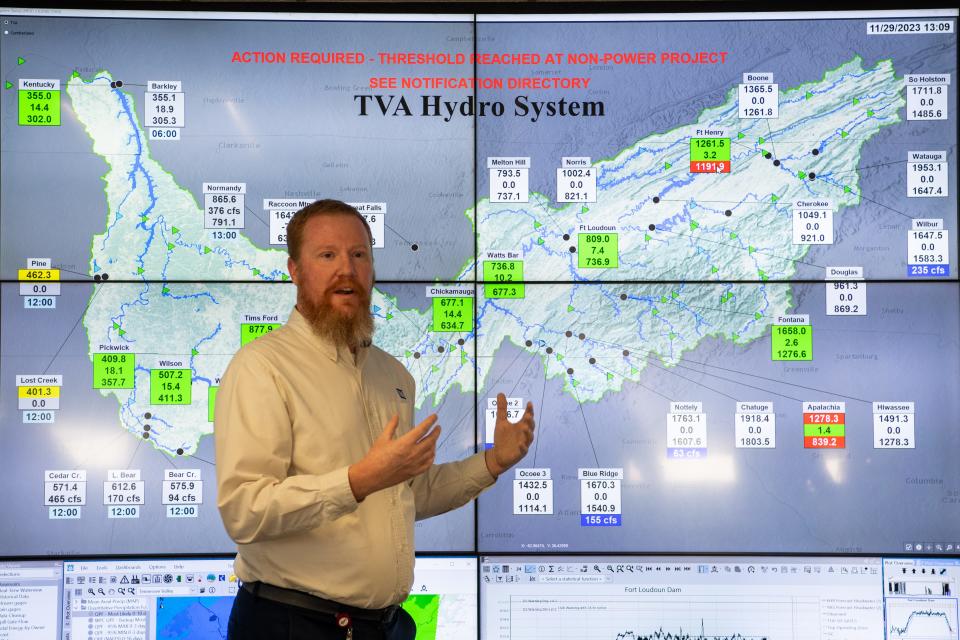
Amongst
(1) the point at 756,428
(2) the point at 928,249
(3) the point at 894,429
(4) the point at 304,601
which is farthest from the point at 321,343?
(2) the point at 928,249

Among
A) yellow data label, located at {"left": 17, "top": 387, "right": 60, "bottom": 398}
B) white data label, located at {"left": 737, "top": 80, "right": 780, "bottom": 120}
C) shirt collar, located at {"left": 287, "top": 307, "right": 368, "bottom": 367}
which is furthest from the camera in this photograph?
white data label, located at {"left": 737, "top": 80, "right": 780, "bottom": 120}

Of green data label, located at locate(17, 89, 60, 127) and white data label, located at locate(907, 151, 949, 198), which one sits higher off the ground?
green data label, located at locate(17, 89, 60, 127)

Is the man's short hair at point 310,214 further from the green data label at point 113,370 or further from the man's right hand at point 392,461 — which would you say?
the green data label at point 113,370

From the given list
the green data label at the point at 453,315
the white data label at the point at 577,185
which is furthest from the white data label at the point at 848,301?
the green data label at the point at 453,315

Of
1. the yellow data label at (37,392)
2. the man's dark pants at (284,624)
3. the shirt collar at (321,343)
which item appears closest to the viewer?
the man's dark pants at (284,624)

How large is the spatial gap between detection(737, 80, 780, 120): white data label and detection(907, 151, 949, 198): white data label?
481 mm

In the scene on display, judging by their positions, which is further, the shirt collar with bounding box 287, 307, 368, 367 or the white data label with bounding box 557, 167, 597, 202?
the white data label with bounding box 557, 167, 597, 202

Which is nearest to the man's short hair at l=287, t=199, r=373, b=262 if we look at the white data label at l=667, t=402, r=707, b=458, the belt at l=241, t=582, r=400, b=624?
the belt at l=241, t=582, r=400, b=624

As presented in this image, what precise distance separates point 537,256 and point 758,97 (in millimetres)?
902

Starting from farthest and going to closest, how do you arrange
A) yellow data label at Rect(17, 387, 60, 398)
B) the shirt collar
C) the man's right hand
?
yellow data label at Rect(17, 387, 60, 398), the shirt collar, the man's right hand

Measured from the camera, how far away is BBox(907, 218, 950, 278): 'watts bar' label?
3186mm

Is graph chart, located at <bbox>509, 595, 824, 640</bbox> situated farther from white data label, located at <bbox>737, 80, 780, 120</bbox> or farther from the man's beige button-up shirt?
white data label, located at <bbox>737, 80, 780, 120</bbox>

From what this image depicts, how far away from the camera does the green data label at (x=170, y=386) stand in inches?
124

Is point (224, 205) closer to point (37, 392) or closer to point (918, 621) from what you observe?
point (37, 392)
